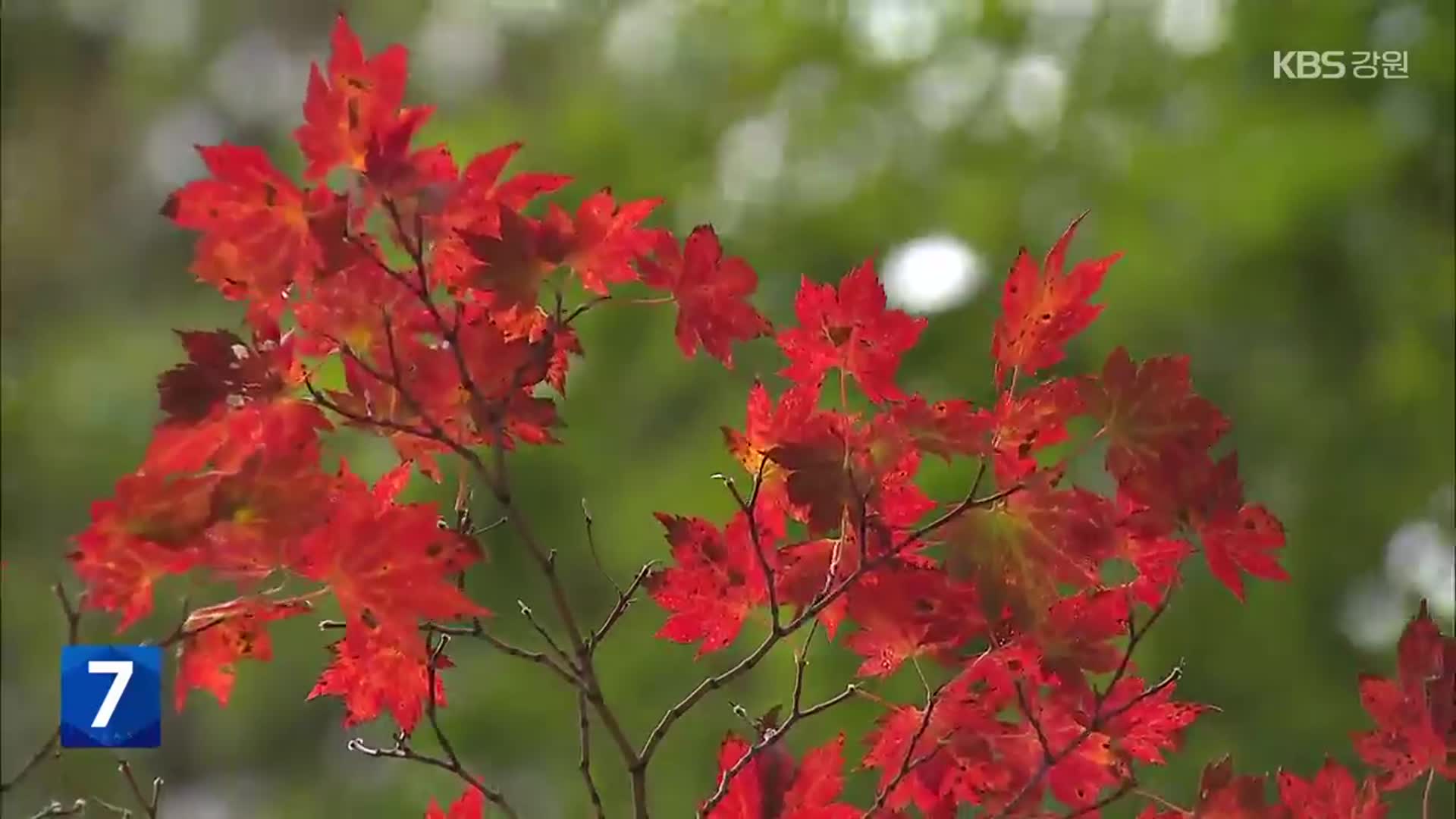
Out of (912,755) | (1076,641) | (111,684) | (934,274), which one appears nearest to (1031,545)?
(1076,641)

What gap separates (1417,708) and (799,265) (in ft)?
3.37

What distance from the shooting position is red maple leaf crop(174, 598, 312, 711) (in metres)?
0.65

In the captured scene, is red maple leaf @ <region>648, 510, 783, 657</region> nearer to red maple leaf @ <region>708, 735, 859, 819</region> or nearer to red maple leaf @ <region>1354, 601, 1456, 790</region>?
red maple leaf @ <region>708, 735, 859, 819</region>

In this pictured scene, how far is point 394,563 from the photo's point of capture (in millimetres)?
557

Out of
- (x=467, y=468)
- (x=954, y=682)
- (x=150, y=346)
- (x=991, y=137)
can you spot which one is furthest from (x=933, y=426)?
(x=150, y=346)

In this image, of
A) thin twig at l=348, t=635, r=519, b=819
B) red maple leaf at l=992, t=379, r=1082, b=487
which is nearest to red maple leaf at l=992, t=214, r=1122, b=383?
red maple leaf at l=992, t=379, r=1082, b=487

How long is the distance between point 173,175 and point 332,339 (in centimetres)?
142

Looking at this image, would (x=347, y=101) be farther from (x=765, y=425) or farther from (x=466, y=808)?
(x=466, y=808)

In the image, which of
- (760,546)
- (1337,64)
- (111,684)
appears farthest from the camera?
(1337,64)

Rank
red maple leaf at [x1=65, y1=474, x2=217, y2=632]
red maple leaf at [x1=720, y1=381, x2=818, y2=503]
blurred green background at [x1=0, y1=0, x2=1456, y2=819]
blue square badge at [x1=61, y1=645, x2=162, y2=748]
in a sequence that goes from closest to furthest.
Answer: red maple leaf at [x1=65, y1=474, x2=217, y2=632] → red maple leaf at [x1=720, y1=381, x2=818, y2=503] → blue square badge at [x1=61, y1=645, x2=162, y2=748] → blurred green background at [x1=0, y1=0, x2=1456, y2=819]

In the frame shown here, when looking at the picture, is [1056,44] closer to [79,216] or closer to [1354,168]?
[1354,168]

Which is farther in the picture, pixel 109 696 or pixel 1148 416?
pixel 109 696

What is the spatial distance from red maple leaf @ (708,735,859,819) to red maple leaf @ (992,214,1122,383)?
0.24 meters

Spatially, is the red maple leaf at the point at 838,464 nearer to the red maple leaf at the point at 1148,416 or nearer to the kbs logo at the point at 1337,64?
the red maple leaf at the point at 1148,416
